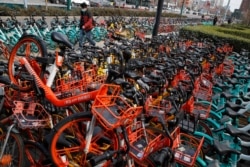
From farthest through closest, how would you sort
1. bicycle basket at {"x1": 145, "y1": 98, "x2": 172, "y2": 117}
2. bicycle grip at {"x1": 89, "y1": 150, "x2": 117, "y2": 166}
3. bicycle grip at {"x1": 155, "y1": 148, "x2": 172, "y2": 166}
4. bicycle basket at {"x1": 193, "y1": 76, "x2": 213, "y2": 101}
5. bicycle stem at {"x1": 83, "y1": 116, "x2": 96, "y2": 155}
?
bicycle basket at {"x1": 193, "y1": 76, "x2": 213, "y2": 101} < bicycle basket at {"x1": 145, "y1": 98, "x2": 172, "y2": 117} < bicycle stem at {"x1": 83, "y1": 116, "x2": 96, "y2": 155} < bicycle grip at {"x1": 89, "y1": 150, "x2": 117, "y2": 166} < bicycle grip at {"x1": 155, "y1": 148, "x2": 172, "y2": 166}

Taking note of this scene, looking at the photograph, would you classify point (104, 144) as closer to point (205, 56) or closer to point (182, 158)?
point (182, 158)

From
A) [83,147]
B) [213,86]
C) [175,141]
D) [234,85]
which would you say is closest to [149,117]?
[175,141]

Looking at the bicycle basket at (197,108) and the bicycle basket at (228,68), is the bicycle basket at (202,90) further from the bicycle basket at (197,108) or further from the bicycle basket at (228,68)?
the bicycle basket at (228,68)

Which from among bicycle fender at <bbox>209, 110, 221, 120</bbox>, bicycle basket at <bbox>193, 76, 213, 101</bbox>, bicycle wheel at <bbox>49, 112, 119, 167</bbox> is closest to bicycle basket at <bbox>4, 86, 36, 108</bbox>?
bicycle wheel at <bbox>49, 112, 119, 167</bbox>

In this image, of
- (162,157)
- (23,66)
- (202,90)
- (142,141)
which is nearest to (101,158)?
(162,157)

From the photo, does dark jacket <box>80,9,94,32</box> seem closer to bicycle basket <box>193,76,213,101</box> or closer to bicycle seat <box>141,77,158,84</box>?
bicycle basket <box>193,76,213,101</box>

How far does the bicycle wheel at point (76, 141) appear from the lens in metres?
2.47

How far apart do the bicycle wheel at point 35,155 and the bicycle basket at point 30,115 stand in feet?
0.71

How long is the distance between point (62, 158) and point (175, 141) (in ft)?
3.68

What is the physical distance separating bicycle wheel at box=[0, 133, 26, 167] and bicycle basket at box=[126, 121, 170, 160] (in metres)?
1.08

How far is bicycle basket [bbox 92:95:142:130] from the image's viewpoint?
2.25 m

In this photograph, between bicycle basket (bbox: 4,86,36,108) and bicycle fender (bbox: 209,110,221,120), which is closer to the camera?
bicycle basket (bbox: 4,86,36,108)

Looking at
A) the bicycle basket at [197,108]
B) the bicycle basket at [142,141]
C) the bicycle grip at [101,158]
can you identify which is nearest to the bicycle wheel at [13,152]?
the bicycle grip at [101,158]

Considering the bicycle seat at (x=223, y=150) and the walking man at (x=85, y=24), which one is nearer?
the bicycle seat at (x=223, y=150)
